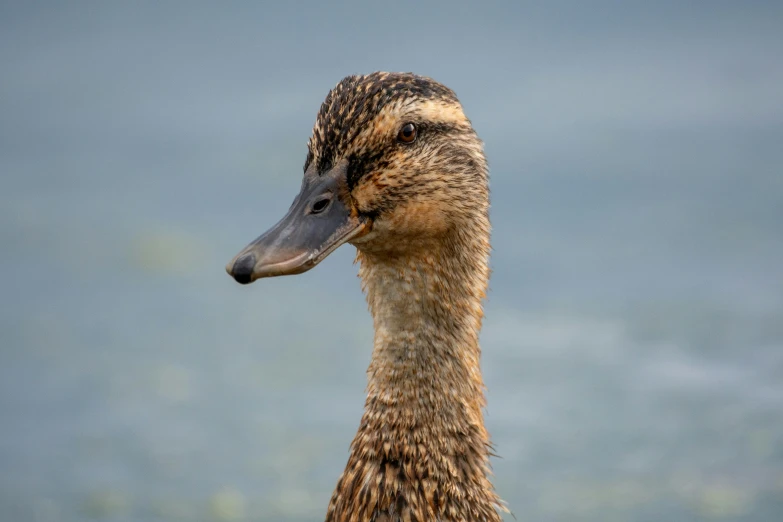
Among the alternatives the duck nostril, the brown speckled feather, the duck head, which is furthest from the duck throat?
the duck nostril

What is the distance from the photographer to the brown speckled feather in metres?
3.48

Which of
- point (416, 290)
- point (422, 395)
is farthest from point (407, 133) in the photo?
point (422, 395)

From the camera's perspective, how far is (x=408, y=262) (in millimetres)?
3637

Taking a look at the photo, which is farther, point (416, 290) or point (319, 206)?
point (416, 290)

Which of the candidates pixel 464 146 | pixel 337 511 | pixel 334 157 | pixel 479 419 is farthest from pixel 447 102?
pixel 337 511

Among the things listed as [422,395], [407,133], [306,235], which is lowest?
[422,395]

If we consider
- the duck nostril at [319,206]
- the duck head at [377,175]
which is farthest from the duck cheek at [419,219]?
the duck nostril at [319,206]

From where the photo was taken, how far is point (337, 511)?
12.5 ft

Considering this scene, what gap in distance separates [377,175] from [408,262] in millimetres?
A: 322

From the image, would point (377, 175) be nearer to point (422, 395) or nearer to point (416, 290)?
point (416, 290)

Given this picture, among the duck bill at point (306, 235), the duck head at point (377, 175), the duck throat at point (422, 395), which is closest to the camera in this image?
the duck bill at point (306, 235)

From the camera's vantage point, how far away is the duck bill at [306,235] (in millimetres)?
3281

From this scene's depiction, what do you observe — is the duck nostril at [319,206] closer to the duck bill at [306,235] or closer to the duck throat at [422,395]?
the duck bill at [306,235]

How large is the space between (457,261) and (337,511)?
91cm
